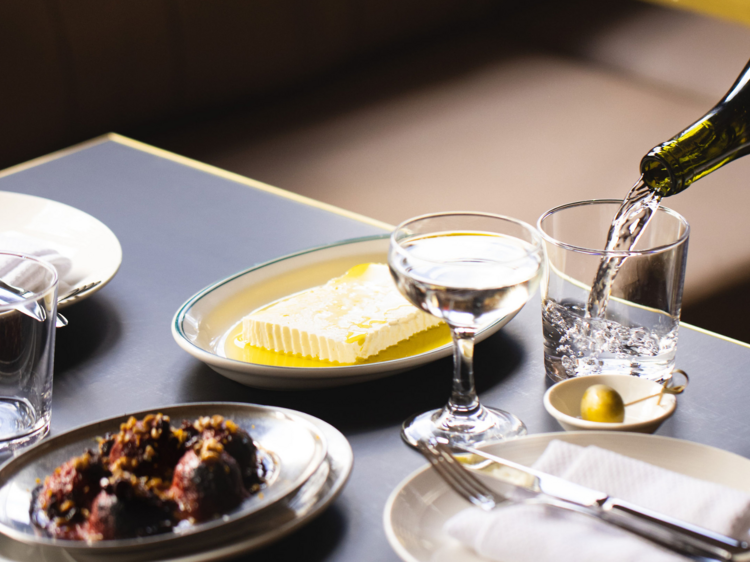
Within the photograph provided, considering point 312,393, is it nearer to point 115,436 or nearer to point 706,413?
point 115,436

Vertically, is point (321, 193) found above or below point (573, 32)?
below

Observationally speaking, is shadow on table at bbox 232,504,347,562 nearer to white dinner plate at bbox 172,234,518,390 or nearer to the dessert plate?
the dessert plate

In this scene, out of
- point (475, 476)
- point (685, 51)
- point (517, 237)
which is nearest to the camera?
point (475, 476)

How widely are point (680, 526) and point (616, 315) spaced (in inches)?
11.1

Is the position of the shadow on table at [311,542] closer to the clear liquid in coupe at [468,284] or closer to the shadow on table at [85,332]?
the clear liquid in coupe at [468,284]

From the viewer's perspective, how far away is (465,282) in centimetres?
61

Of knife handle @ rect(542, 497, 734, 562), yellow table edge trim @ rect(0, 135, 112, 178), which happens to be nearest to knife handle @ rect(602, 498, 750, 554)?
knife handle @ rect(542, 497, 734, 562)

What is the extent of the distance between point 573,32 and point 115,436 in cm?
219

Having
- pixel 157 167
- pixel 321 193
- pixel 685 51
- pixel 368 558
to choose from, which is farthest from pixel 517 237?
pixel 685 51

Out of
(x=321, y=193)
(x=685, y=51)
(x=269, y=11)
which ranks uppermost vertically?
(x=269, y=11)

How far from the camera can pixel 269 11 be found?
88.7 inches

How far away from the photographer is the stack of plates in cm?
52

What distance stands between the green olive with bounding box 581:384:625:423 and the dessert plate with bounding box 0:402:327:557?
22cm

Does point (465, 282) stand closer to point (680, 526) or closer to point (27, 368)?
point (680, 526)
